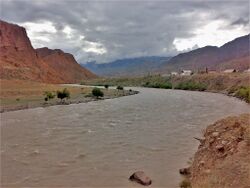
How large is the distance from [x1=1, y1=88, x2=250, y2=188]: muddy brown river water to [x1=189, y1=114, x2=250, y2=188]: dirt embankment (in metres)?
1.92

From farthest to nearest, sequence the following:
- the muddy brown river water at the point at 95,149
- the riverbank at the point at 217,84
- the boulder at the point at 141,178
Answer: the riverbank at the point at 217,84 < the muddy brown river water at the point at 95,149 < the boulder at the point at 141,178

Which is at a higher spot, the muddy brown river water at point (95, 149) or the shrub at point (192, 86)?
the shrub at point (192, 86)

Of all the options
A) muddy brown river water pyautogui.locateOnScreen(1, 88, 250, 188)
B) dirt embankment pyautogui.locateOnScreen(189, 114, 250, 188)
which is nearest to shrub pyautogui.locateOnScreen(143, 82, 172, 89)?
muddy brown river water pyautogui.locateOnScreen(1, 88, 250, 188)

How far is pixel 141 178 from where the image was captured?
20.0m

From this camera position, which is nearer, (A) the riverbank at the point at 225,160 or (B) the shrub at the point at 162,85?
(A) the riverbank at the point at 225,160

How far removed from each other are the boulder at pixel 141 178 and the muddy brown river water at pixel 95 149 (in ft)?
1.15

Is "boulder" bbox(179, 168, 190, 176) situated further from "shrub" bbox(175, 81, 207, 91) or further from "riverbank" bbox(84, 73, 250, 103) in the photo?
"shrub" bbox(175, 81, 207, 91)

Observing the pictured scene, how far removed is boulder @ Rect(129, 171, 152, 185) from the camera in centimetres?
1976

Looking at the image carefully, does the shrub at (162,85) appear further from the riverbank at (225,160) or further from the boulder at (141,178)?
the boulder at (141,178)

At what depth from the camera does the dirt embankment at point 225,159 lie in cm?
1565

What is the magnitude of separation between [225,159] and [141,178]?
175 inches

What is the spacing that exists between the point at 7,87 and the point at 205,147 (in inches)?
2904

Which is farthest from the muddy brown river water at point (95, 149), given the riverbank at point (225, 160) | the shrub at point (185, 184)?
the riverbank at point (225, 160)

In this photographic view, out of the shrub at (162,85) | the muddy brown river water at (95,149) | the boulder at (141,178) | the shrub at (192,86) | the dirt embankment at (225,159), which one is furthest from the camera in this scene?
the shrub at (162,85)
